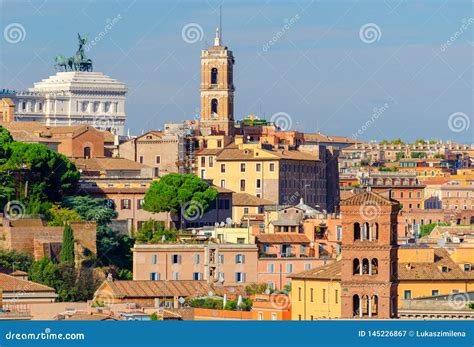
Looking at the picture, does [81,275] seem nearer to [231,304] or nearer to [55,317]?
[231,304]

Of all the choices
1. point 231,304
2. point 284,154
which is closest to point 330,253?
point 231,304

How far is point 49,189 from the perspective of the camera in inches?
2655

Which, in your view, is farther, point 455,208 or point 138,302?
point 455,208

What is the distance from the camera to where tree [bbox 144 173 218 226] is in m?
69.2

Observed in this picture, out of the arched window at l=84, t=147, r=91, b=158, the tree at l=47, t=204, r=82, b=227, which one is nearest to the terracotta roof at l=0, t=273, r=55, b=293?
the tree at l=47, t=204, r=82, b=227

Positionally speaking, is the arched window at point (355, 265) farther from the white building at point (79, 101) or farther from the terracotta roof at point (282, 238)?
the white building at point (79, 101)

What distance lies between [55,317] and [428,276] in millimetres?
7000

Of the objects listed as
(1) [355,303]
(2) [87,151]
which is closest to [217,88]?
(2) [87,151]

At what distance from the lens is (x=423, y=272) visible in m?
48.1

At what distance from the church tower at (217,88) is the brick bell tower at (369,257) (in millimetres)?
47548

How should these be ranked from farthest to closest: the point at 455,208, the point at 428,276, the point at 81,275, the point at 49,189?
Answer: the point at 455,208
the point at 49,189
the point at 81,275
the point at 428,276

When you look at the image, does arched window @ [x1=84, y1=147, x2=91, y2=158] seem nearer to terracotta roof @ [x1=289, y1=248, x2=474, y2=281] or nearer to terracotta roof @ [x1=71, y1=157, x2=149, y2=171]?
terracotta roof @ [x1=71, y1=157, x2=149, y2=171]

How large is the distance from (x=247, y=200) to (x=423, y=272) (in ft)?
97.2

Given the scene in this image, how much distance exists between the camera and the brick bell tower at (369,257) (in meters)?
42.4
